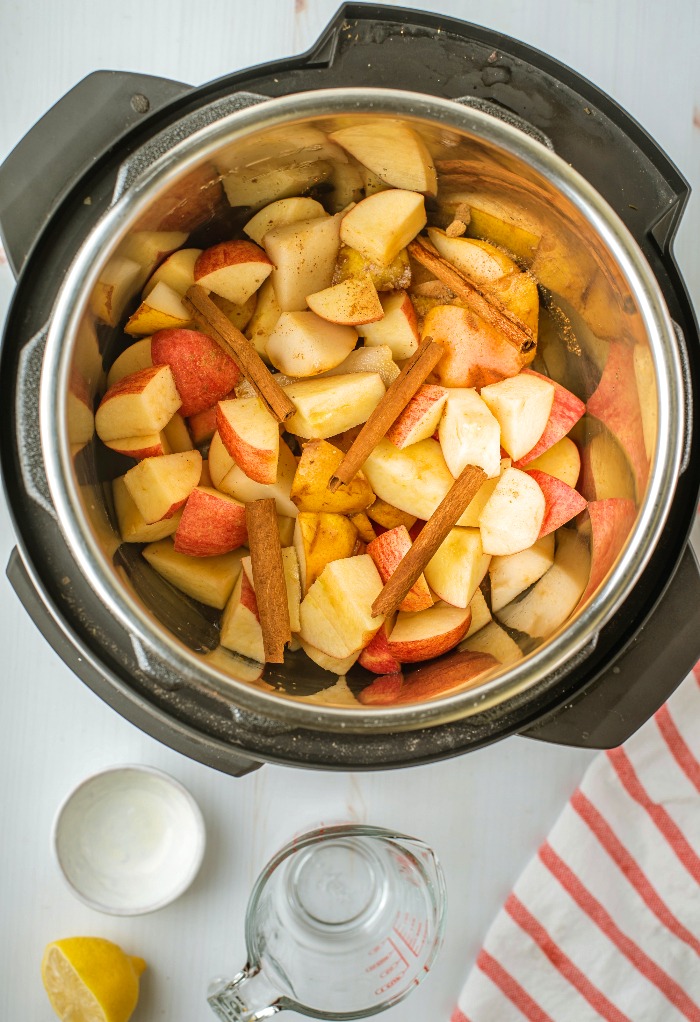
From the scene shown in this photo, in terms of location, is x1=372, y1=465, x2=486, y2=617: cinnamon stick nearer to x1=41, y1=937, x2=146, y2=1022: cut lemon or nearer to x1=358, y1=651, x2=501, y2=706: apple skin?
x1=358, y1=651, x2=501, y2=706: apple skin

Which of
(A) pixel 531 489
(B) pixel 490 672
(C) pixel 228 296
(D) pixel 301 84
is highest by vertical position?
(D) pixel 301 84

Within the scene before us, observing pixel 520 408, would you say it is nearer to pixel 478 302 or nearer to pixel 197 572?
pixel 478 302

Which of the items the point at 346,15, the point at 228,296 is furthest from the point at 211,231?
the point at 346,15

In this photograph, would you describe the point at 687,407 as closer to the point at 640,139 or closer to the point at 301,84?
the point at 640,139

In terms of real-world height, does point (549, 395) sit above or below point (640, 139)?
below

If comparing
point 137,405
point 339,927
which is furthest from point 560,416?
point 339,927

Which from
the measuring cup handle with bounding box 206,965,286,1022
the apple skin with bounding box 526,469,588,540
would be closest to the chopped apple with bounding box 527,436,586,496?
the apple skin with bounding box 526,469,588,540
